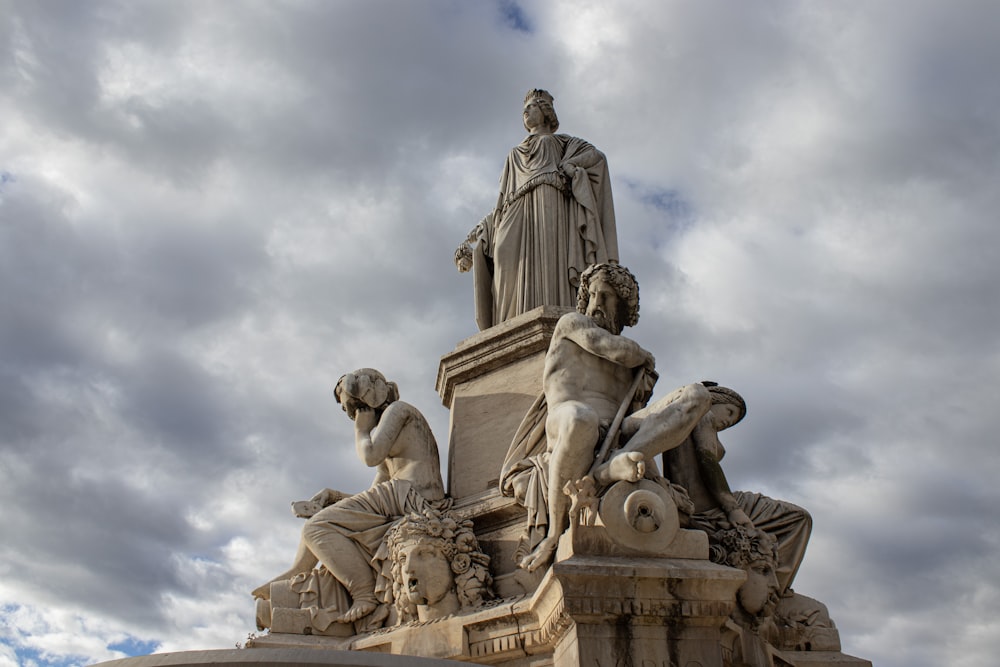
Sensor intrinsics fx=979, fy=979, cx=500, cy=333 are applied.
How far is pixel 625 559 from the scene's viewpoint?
672 centimetres

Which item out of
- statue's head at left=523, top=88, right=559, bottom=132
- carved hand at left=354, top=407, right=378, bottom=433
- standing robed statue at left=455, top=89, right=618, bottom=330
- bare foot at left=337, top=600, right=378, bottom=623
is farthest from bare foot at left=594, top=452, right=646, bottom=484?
statue's head at left=523, top=88, right=559, bottom=132

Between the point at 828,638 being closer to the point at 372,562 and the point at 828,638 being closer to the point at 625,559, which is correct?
the point at 625,559

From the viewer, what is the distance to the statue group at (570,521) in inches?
269

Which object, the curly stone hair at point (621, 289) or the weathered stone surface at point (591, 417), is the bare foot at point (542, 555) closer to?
the weathered stone surface at point (591, 417)

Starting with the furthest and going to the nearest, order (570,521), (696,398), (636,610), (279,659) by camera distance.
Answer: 1. (696,398)
2. (570,521)
3. (636,610)
4. (279,659)

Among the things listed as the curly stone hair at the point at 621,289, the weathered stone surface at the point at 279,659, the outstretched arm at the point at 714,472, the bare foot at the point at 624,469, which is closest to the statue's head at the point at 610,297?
the curly stone hair at the point at 621,289

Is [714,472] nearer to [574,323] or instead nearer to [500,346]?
[574,323]

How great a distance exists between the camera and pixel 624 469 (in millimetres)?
6984

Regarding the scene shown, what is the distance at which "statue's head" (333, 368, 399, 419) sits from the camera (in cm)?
970

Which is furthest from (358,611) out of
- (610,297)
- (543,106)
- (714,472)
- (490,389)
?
(543,106)

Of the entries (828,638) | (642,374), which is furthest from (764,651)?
(642,374)

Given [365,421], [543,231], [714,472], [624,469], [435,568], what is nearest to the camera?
[624,469]

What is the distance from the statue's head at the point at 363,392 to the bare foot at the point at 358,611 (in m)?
2.08

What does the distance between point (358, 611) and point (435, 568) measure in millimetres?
856
